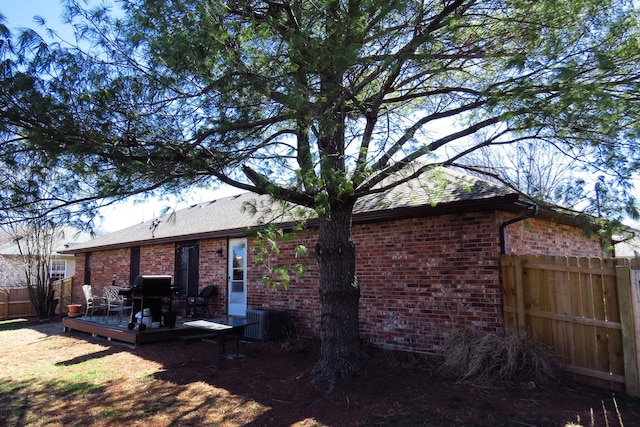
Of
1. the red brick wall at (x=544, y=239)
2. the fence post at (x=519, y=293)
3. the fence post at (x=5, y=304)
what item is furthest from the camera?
the fence post at (x=5, y=304)

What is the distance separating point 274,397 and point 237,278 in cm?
650

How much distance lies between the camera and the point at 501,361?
5992 millimetres

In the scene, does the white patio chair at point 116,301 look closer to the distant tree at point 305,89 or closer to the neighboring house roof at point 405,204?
the neighboring house roof at point 405,204

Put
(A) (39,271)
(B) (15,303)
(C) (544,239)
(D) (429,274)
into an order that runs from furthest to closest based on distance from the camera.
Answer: (B) (15,303)
(A) (39,271)
(C) (544,239)
(D) (429,274)

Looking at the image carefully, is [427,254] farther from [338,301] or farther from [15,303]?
[15,303]

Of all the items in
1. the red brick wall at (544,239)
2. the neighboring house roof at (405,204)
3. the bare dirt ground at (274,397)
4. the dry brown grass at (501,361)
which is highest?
the neighboring house roof at (405,204)

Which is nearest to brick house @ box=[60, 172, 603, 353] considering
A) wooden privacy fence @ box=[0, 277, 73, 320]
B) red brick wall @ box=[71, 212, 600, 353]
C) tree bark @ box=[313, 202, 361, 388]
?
red brick wall @ box=[71, 212, 600, 353]

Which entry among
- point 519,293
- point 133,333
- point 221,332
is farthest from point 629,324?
point 133,333

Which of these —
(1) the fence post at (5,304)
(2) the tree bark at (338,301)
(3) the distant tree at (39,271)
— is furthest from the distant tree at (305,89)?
(1) the fence post at (5,304)

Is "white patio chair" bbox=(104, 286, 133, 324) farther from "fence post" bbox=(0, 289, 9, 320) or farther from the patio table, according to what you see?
"fence post" bbox=(0, 289, 9, 320)

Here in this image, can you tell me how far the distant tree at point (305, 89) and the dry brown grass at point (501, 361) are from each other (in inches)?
61.0

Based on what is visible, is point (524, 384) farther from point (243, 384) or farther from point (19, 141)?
point (19, 141)

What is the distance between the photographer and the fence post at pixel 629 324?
5.34 meters

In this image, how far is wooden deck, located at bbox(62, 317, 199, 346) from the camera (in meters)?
9.89
